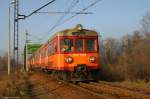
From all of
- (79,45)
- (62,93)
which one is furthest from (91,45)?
(62,93)

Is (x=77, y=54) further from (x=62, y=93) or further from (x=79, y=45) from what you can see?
(x=62, y=93)

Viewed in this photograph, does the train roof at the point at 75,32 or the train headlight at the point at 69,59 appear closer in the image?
the train headlight at the point at 69,59

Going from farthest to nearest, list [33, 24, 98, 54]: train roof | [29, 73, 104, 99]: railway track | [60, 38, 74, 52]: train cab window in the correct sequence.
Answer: [33, 24, 98, 54]: train roof
[60, 38, 74, 52]: train cab window
[29, 73, 104, 99]: railway track

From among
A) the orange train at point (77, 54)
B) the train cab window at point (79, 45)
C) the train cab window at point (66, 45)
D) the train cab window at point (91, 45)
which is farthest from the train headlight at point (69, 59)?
the train cab window at point (91, 45)

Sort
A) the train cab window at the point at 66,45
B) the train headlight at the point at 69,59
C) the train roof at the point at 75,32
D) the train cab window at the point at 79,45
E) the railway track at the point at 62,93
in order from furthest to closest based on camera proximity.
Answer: the train roof at the point at 75,32 → the train cab window at the point at 79,45 → the train cab window at the point at 66,45 → the train headlight at the point at 69,59 → the railway track at the point at 62,93

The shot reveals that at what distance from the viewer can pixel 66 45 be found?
22.2 m

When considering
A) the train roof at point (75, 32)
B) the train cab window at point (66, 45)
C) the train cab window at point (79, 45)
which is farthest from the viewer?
the train roof at point (75, 32)

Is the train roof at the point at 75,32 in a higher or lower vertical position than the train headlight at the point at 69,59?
higher

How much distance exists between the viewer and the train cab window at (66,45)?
22.0 m

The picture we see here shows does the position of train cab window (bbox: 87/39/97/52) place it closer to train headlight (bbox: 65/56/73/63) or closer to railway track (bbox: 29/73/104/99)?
train headlight (bbox: 65/56/73/63)

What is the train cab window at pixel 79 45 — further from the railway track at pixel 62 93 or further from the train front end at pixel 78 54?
the railway track at pixel 62 93

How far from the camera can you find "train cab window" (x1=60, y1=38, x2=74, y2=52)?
72.1 feet

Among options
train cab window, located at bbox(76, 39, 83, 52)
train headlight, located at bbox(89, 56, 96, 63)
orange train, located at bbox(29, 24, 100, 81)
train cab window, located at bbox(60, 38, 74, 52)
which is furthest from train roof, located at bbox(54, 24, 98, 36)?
train headlight, located at bbox(89, 56, 96, 63)

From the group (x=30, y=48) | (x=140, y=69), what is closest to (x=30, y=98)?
(x=140, y=69)
